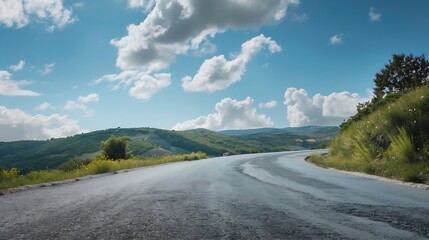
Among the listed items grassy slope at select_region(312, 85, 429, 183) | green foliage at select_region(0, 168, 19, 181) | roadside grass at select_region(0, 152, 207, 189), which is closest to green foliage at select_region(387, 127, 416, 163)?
grassy slope at select_region(312, 85, 429, 183)

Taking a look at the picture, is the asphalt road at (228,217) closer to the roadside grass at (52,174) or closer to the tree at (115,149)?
the roadside grass at (52,174)

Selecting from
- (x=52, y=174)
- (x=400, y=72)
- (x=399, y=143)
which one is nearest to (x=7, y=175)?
(x=52, y=174)

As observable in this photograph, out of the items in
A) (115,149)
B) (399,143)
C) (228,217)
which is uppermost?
(115,149)

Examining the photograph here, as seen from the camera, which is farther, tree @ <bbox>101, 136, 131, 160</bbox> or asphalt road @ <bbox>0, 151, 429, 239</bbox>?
tree @ <bbox>101, 136, 131, 160</bbox>

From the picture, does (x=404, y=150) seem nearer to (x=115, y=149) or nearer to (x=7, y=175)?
(x=7, y=175)

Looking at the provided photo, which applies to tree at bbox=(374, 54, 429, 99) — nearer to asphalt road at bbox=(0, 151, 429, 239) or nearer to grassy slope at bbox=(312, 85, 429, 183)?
grassy slope at bbox=(312, 85, 429, 183)

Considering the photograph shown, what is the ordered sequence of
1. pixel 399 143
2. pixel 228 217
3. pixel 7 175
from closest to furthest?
pixel 228 217
pixel 399 143
pixel 7 175

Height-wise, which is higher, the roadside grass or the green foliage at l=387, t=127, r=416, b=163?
the green foliage at l=387, t=127, r=416, b=163

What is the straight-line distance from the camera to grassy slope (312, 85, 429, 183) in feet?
45.2

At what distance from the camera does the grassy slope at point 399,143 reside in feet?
45.2

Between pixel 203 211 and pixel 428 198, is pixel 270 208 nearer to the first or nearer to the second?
pixel 203 211

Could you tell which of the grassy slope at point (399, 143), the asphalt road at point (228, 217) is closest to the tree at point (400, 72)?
the grassy slope at point (399, 143)

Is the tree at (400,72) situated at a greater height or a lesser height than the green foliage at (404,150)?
greater

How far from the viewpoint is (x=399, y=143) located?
48.6 feet
